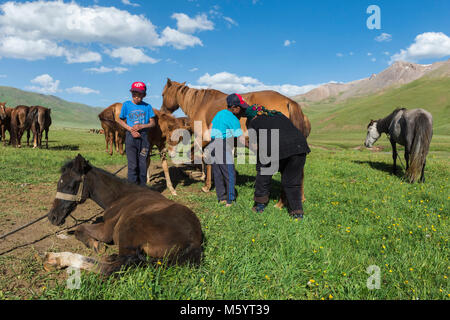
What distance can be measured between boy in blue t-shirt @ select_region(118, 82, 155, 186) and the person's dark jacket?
2.67 metres

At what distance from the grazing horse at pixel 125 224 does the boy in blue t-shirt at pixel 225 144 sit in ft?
7.03

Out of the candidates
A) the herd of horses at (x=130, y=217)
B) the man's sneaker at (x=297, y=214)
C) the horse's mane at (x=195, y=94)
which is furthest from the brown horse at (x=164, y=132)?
the man's sneaker at (x=297, y=214)

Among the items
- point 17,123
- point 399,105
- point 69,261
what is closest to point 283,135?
point 69,261

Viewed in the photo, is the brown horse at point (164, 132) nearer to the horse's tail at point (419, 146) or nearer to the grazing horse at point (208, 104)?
the grazing horse at point (208, 104)

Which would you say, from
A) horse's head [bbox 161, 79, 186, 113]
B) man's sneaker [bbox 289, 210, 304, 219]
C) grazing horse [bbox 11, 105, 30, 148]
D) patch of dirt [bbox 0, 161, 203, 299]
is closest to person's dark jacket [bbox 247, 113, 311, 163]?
man's sneaker [bbox 289, 210, 304, 219]

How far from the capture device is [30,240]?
4.05m

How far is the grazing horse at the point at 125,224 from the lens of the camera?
2.91 m

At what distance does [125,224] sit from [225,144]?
3182 millimetres

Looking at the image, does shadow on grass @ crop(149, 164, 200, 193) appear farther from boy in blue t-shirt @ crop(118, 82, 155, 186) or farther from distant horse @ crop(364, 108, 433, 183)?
distant horse @ crop(364, 108, 433, 183)
